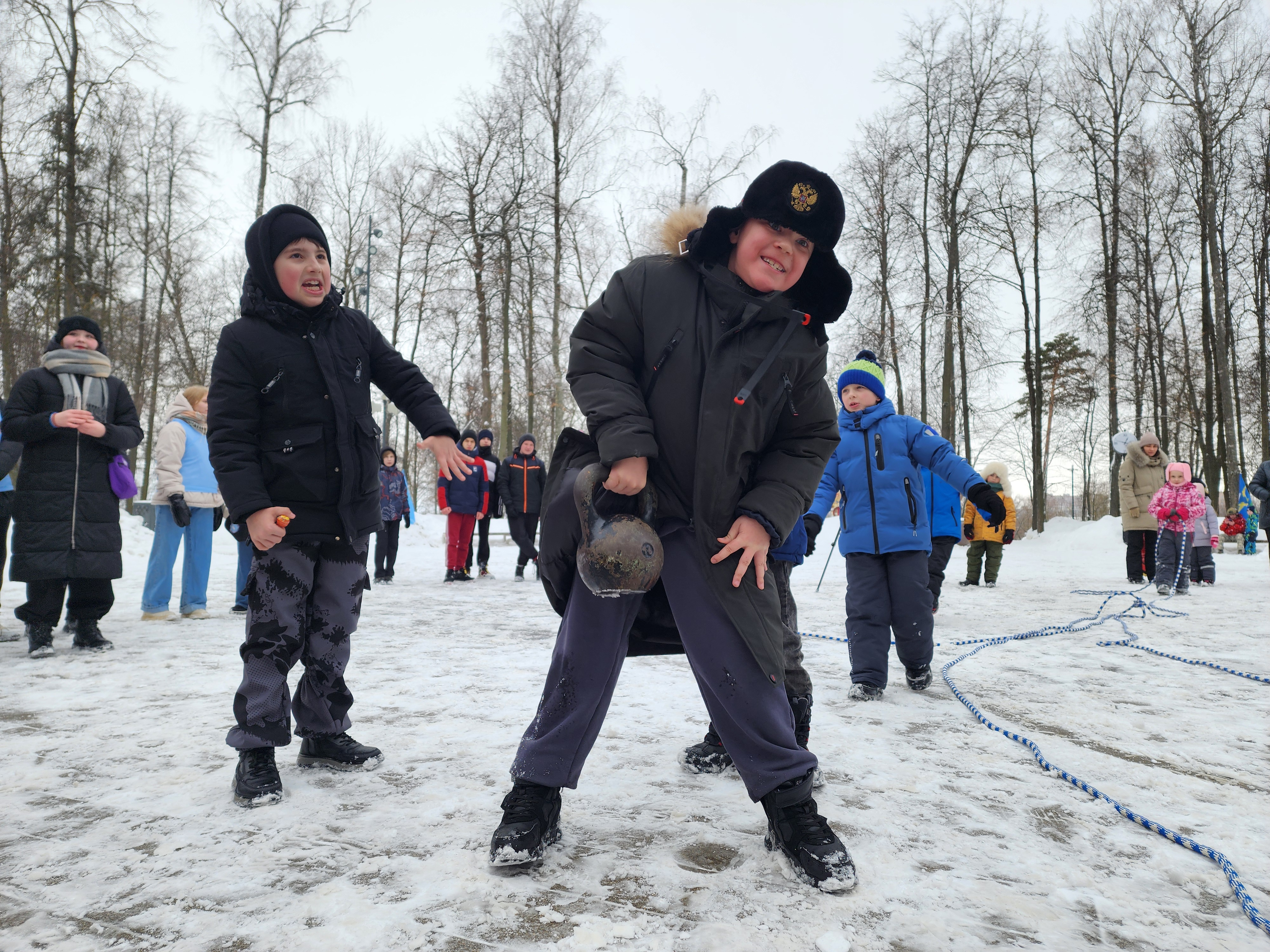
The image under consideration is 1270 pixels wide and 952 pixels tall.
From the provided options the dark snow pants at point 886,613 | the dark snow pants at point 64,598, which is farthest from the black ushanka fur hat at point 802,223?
the dark snow pants at point 64,598

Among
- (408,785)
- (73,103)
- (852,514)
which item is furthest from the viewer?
(73,103)

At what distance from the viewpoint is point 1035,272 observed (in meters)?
20.9

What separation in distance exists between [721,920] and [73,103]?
19222mm

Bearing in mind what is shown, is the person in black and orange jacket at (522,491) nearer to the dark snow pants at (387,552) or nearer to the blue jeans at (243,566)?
the dark snow pants at (387,552)

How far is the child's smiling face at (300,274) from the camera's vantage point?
2678 millimetres

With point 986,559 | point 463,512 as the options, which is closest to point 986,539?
point 986,559

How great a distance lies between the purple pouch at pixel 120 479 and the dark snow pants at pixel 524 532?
5356 millimetres

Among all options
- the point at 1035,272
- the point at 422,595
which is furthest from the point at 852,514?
the point at 1035,272

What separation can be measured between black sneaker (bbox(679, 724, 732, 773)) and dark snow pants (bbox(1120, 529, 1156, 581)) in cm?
1032

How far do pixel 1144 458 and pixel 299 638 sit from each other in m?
11.4

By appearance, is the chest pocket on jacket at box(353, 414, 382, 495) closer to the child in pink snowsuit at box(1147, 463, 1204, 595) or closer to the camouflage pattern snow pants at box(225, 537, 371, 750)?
the camouflage pattern snow pants at box(225, 537, 371, 750)

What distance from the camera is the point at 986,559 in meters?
10.6

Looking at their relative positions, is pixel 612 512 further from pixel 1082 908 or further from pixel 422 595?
pixel 422 595

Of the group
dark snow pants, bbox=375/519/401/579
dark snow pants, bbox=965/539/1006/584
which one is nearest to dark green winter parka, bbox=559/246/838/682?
dark snow pants, bbox=375/519/401/579
